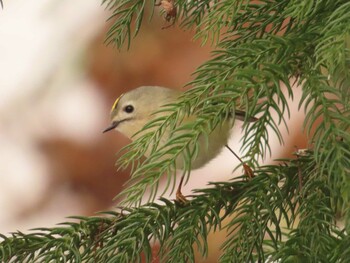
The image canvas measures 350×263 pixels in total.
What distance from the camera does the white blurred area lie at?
1775mm

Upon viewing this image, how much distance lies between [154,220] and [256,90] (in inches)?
5.5

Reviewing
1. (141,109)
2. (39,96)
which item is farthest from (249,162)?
(39,96)

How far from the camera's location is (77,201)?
1764 mm

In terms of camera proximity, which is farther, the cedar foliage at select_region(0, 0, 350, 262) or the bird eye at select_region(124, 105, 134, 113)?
the bird eye at select_region(124, 105, 134, 113)

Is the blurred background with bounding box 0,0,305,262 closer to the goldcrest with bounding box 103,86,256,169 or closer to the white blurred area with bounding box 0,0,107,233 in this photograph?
the white blurred area with bounding box 0,0,107,233

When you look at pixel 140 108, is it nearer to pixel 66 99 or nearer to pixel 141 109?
pixel 141 109

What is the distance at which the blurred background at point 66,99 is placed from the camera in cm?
174

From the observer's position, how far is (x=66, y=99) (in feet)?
5.96

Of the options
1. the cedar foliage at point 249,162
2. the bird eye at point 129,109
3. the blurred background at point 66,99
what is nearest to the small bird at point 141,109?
the bird eye at point 129,109

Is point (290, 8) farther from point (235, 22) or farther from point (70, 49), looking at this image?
point (70, 49)

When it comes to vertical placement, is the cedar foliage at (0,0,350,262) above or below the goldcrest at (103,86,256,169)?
below

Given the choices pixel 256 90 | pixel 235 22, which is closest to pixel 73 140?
pixel 235 22

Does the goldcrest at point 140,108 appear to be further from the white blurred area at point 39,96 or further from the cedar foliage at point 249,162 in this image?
the white blurred area at point 39,96

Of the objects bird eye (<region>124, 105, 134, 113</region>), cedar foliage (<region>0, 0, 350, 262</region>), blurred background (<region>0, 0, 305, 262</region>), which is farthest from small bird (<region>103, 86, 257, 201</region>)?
blurred background (<region>0, 0, 305, 262</region>)
